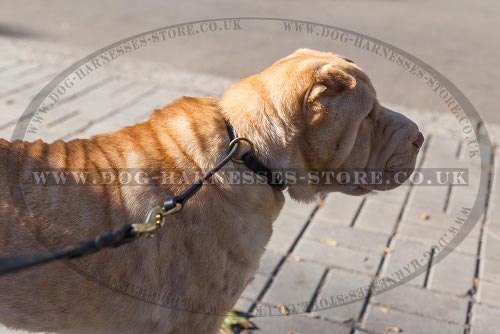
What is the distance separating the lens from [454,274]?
409cm

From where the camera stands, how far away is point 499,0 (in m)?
11.1

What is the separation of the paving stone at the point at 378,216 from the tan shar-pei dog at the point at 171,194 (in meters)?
1.74

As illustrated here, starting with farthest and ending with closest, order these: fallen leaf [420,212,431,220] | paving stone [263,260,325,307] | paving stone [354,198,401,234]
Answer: fallen leaf [420,212,431,220], paving stone [354,198,401,234], paving stone [263,260,325,307]

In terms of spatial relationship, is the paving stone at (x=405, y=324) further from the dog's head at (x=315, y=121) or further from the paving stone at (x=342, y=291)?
the dog's head at (x=315, y=121)

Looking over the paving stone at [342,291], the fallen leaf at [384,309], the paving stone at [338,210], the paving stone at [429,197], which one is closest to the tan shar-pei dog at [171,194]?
the paving stone at [342,291]

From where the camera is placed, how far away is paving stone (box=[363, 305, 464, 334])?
3613 millimetres

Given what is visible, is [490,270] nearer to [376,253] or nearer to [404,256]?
[404,256]

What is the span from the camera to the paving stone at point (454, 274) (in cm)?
397

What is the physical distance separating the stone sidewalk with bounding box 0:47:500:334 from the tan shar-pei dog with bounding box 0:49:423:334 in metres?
1.01

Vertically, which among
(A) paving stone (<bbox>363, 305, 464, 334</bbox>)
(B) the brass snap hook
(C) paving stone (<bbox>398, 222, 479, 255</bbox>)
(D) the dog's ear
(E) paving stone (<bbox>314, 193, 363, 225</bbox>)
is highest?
(D) the dog's ear

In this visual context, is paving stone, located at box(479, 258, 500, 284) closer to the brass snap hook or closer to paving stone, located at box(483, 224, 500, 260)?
paving stone, located at box(483, 224, 500, 260)

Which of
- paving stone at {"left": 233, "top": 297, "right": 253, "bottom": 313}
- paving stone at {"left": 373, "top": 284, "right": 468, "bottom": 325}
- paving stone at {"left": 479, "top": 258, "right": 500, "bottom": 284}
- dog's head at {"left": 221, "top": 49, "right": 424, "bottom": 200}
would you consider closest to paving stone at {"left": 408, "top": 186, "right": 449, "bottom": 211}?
paving stone at {"left": 479, "top": 258, "right": 500, "bottom": 284}

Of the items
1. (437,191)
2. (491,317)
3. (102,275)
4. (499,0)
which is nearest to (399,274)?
(491,317)

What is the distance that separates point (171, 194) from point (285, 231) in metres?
1.94
